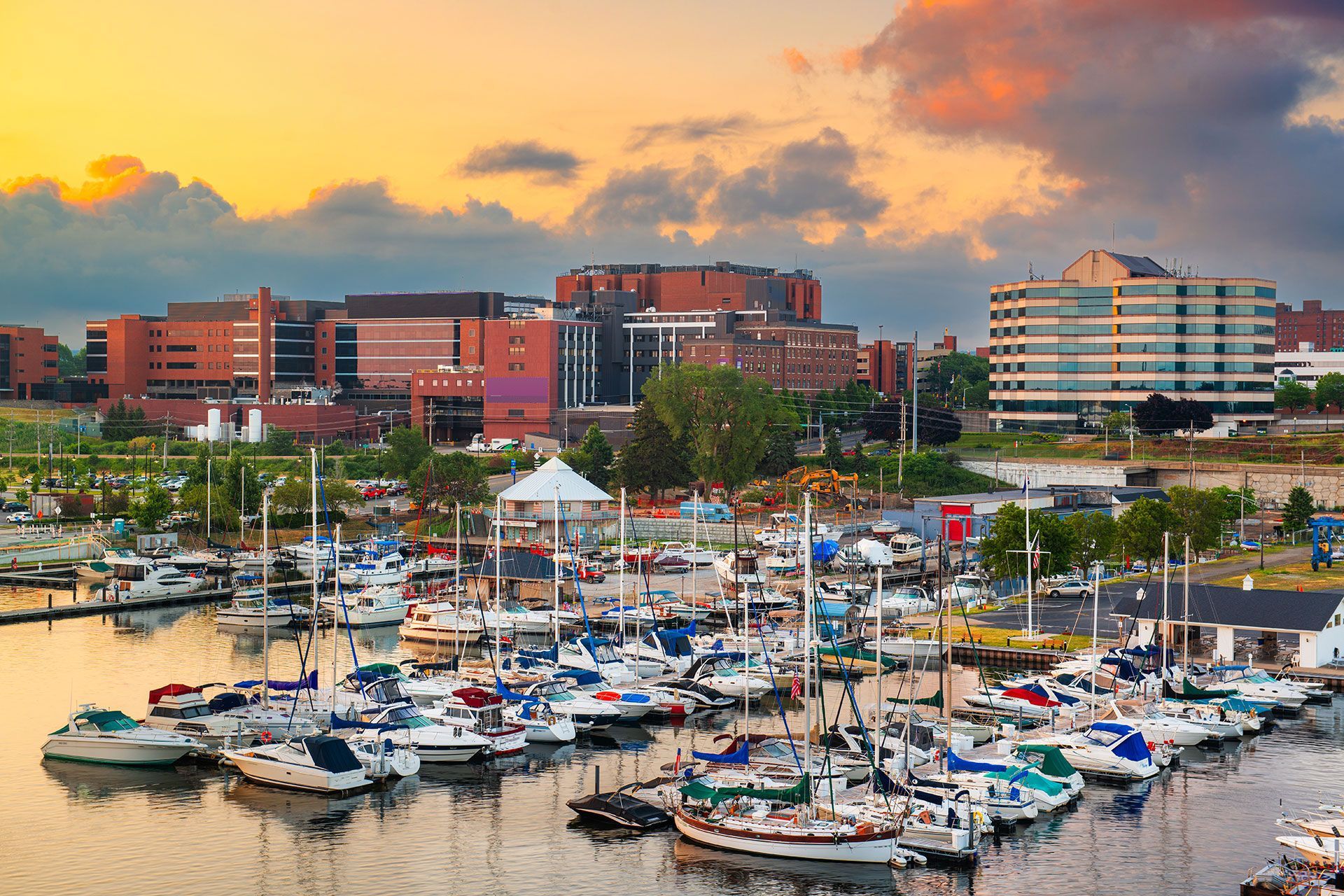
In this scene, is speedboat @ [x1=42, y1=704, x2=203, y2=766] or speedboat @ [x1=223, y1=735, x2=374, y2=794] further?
speedboat @ [x1=42, y1=704, x2=203, y2=766]

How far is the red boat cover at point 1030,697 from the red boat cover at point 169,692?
26791 millimetres

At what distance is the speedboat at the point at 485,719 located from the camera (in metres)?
45.9

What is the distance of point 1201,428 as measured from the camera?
138 meters

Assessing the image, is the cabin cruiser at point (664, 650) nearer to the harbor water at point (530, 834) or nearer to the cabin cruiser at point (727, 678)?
the cabin cruiser at point (727, 678)

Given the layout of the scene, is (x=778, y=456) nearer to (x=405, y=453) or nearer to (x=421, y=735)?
(x=405, y=453)

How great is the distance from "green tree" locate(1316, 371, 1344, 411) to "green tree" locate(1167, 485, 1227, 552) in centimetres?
10130

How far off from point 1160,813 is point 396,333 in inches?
6319

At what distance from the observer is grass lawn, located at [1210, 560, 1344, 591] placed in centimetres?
7188

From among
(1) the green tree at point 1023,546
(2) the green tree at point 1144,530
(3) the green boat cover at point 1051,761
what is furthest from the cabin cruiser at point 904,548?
(3) the green boat cover at point 1051,761

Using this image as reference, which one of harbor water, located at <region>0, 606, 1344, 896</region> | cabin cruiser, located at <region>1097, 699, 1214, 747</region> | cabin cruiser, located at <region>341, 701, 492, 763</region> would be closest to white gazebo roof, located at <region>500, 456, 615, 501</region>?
harbor water, located at <region>0, 606, 1344, 896</region>

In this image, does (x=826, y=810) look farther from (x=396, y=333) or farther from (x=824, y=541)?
(x=396, y=333)

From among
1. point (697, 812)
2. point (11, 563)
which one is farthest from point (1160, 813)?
point (11, 563)

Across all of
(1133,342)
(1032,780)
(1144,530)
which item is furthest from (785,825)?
(1133,342)

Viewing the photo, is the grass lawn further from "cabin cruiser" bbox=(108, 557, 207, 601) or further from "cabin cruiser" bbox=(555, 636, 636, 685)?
"cabin cruiser" bbox=(108, 557, 207, 601)
